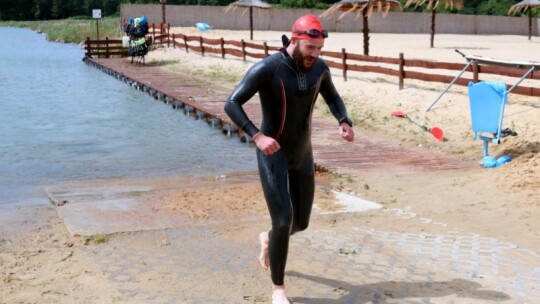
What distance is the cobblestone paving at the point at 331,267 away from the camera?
5023 millimetres

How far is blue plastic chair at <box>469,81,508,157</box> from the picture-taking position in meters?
9.81

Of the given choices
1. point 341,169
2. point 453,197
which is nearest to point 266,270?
point 453,197

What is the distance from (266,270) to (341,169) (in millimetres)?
4497

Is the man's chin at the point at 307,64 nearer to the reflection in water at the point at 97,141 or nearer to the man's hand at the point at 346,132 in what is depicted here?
the man's hand at the point at 346,132

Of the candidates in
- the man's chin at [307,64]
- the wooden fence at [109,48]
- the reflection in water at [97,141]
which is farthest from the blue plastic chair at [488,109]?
the wooden fence at [109,48]

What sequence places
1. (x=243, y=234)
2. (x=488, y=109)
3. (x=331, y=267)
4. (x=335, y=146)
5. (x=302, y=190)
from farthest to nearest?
(x=335, y=146) < (x=488, y=109) < (x=243, y=234) < (x=331, y=267) < (x=302, y=190)

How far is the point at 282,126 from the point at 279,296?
102 cm

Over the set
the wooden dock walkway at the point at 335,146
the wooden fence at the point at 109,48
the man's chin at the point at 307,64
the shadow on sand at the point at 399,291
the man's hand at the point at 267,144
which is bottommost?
the wooden dock walkway at the point at 335,146

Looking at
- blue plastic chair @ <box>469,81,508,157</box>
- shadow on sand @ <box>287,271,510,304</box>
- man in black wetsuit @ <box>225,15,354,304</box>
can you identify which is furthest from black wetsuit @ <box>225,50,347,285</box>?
blue plastic chair @ <box>469,81,508,157</box>

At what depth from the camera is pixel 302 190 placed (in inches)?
190

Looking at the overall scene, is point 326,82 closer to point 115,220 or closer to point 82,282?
point 82,282

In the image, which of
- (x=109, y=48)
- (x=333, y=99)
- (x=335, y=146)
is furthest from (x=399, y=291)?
(x=109, y=48)

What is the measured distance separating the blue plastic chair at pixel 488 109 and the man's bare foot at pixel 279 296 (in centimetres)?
586

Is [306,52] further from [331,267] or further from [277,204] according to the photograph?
[331,267]
